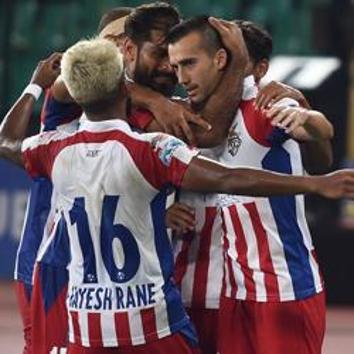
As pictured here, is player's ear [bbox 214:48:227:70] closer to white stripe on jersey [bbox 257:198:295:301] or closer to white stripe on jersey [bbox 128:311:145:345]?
white stripe on jersey [bbox 257:198:295:301]

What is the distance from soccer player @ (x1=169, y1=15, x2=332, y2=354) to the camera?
18.6 ft

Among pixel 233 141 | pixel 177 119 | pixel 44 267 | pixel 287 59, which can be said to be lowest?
pixel 287 59

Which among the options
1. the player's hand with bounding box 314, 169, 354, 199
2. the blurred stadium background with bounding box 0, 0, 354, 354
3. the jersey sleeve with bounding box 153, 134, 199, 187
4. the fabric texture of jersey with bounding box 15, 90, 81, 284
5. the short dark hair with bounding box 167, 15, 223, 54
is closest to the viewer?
the player's hand with bounding box 314, 169, 354, 199

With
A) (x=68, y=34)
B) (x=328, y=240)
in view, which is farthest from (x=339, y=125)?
(x=68, y=34)

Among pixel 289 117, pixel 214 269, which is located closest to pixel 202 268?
pixel 214 269

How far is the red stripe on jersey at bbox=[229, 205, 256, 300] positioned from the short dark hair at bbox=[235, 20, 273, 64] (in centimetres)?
62

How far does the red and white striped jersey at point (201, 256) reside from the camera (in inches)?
236

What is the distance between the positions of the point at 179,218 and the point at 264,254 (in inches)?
13.4

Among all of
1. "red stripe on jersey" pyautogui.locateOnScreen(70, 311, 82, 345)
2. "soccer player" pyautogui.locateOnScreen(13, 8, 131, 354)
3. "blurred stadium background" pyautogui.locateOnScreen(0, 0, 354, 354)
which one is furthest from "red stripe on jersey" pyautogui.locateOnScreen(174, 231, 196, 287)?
"blurred stadium background" pyautogui.locateOnScreen(0, 0, 354, 354)

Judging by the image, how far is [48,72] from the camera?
6.04 metres

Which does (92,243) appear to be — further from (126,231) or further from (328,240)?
(328,240)

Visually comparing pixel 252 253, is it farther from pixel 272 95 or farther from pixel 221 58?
pixel 221 58

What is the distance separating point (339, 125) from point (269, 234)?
323 inches

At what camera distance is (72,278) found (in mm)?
5348
